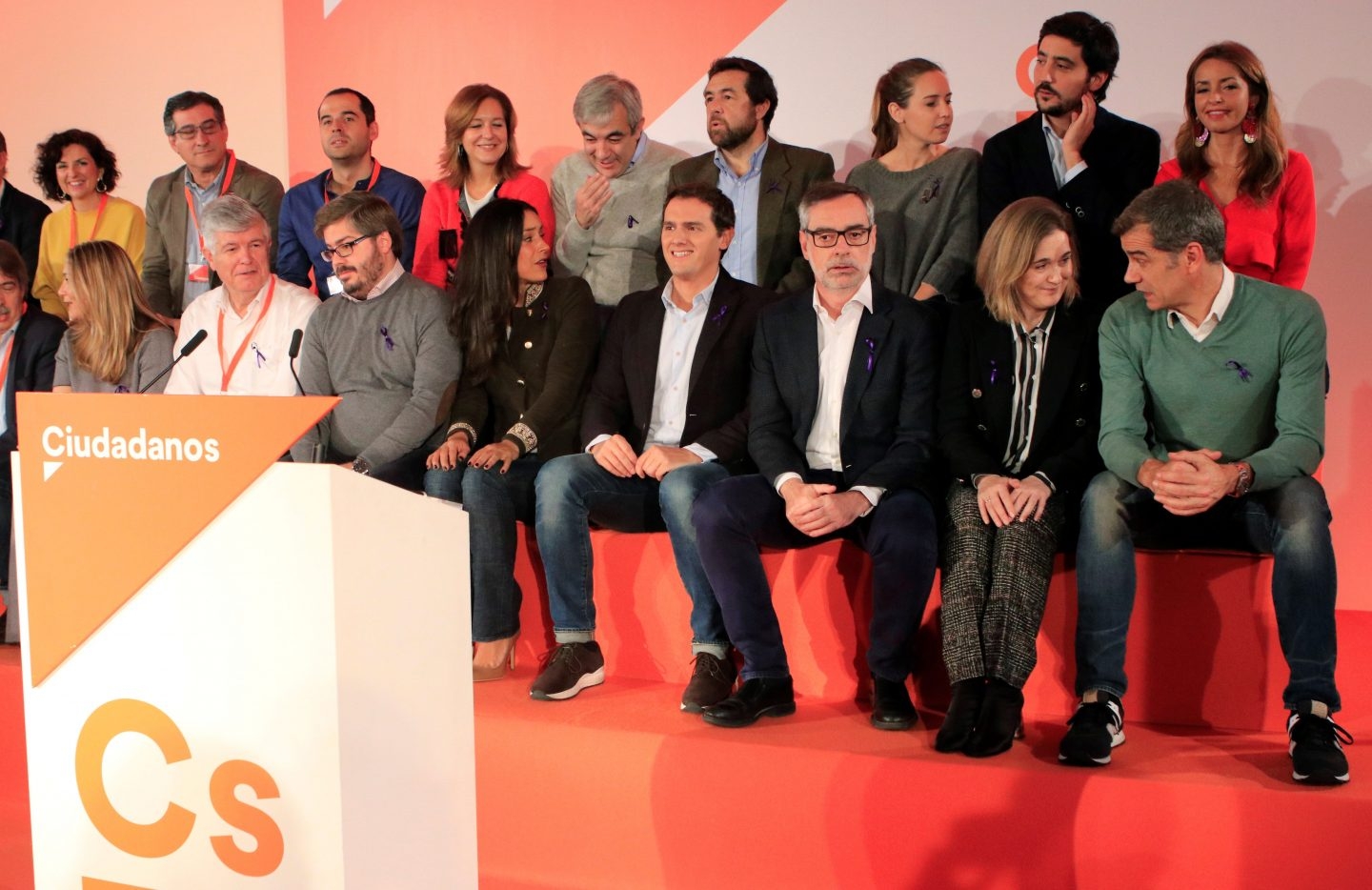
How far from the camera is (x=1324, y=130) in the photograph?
370 centimetres

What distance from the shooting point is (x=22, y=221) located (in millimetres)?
5062

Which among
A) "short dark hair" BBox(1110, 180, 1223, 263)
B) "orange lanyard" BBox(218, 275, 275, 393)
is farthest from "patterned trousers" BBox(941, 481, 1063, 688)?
"orange lanyard" BBox(218, 275, 275, 393)

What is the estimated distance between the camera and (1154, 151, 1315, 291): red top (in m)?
3.17

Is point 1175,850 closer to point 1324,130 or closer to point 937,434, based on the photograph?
point 937,434

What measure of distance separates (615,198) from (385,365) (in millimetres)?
942

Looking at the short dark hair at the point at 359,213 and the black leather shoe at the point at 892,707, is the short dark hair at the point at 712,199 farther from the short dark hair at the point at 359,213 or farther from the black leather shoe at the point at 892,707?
the black leather shoe at the point at 892,707

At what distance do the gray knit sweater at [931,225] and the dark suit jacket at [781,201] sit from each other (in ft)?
0.78

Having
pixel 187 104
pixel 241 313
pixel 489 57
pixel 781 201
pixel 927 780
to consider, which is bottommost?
→ pixel 927 780

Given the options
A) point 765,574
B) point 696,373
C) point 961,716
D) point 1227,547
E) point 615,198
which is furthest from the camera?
point 615,198

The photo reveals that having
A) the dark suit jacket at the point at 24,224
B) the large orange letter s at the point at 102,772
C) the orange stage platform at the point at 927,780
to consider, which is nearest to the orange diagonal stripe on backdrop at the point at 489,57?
the dark suit jacket at the point at 24,224

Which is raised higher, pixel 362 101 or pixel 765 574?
pixel 362 101

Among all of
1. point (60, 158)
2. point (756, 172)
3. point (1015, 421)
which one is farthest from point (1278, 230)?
point (60, 158)

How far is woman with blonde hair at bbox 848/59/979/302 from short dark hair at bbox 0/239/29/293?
2932 millimetres

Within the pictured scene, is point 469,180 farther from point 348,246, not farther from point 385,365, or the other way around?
point 385,365
